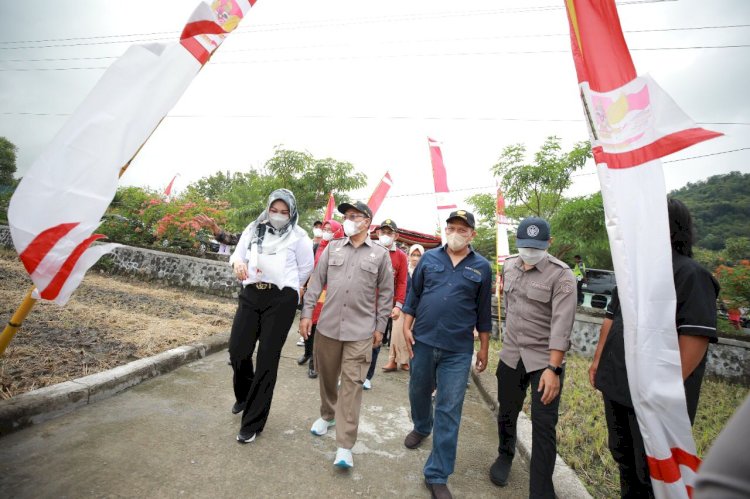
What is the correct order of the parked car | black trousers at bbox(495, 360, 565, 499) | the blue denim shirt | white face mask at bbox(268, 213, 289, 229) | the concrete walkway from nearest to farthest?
the concrete walkway
black trousers at bbox(495, 360, 565, 499)
the blue denim shirt
white face mask at bbox(268, 213, 289, 229)
the parked car

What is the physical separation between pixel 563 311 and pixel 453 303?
770mm

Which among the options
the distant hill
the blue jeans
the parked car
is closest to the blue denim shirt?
the blue jeans

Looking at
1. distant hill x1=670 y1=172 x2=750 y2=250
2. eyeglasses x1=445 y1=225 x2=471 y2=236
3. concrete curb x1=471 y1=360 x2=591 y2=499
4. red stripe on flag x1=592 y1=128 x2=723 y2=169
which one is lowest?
concrete curb x1=471 y1=360 x2=591 y2=499

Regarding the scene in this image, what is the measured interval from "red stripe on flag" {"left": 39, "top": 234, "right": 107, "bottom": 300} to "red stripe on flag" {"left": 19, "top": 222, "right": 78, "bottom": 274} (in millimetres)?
80

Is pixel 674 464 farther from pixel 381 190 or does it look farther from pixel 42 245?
pixel 381 190

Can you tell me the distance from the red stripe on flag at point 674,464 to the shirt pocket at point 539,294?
1453 mm

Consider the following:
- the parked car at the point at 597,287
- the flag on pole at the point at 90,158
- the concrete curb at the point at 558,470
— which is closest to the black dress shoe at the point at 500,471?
the concrete curb at the point at 558,470

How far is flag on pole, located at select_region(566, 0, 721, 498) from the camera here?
134 cm

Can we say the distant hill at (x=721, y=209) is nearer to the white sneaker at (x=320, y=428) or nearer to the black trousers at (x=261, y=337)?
the white sneaker at (x=320, y=428)

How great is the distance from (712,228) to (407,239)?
101 feet

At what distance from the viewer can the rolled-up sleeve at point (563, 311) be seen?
2527 mm

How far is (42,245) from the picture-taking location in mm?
1646

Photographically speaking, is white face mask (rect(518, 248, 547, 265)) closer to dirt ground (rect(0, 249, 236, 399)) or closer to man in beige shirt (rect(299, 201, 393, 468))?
man in beige shirt (rect(299, 201, 393, 468))

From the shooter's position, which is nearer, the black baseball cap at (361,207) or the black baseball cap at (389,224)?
the black baseball cap at (361,207)
